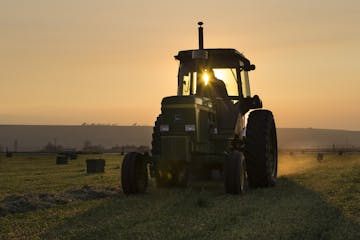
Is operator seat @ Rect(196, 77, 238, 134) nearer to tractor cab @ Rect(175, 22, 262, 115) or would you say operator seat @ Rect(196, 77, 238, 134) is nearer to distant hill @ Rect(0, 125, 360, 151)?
tractor cab @ Rect(175, 22, 262, 115)

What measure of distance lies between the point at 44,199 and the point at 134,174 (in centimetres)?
193

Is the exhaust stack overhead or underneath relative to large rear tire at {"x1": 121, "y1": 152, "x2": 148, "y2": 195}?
overhead

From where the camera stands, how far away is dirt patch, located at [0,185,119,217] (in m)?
9.20

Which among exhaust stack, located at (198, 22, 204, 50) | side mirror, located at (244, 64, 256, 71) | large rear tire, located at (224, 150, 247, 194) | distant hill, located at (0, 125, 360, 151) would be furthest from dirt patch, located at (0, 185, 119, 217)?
distant hill, located at (0, 125, 360, 151)

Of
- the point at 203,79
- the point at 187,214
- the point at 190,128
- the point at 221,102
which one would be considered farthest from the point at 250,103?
the point at 187,214

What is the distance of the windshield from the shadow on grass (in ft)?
9.97

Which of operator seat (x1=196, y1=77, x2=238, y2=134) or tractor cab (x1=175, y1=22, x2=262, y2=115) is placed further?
tractor cab (x1=175, y1=22, x2=262, y2=115)

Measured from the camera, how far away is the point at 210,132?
11.7m

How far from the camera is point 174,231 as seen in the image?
6941mm

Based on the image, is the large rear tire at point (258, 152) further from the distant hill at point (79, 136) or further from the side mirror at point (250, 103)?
the distant hill at point (79, 136)

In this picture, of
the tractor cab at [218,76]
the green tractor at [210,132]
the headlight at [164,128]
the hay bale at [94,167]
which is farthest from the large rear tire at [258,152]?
the hay bale at [94,167]

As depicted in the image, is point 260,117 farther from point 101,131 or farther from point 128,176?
point 101,131

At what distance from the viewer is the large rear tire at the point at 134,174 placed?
1110cm

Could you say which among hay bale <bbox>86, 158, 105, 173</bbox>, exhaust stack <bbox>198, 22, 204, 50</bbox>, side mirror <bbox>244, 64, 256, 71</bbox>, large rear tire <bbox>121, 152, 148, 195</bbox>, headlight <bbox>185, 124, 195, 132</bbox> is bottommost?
hay bale <bbox>86, 158, 105, 173</bbox>
